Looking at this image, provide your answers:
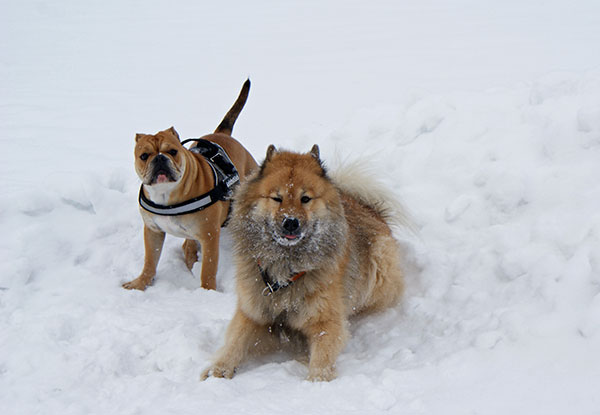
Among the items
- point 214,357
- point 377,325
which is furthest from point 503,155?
point 214,357

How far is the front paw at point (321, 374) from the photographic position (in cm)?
280

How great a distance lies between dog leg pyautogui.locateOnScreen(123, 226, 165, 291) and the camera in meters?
4.16

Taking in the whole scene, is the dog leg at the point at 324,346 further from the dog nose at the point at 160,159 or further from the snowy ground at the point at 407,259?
the dog nose at the point at 160,159

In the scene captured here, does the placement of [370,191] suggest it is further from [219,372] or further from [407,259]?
[219,372]

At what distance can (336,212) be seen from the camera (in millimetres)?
3213

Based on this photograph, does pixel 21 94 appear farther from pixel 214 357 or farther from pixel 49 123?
pixel 214 357

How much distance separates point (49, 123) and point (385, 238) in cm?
630

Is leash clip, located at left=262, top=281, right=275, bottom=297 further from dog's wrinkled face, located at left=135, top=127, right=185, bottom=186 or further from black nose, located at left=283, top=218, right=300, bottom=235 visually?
dog's wrinkled face, located at left=135, top=127, right=185, bottom=186

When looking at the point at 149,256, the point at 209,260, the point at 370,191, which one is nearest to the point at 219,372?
the point at 209,260

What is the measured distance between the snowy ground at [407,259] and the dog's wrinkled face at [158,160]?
2.90ft

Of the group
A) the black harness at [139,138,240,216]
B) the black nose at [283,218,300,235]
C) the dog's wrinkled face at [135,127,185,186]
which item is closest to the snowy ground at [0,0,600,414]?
the black harness at [139,138,240,216]

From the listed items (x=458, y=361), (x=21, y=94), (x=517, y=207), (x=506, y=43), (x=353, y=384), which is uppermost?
(x=506, y=43)

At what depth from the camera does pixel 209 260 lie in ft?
13.8

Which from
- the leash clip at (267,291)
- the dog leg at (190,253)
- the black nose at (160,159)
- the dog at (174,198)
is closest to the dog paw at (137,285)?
the dog at (174,198)
